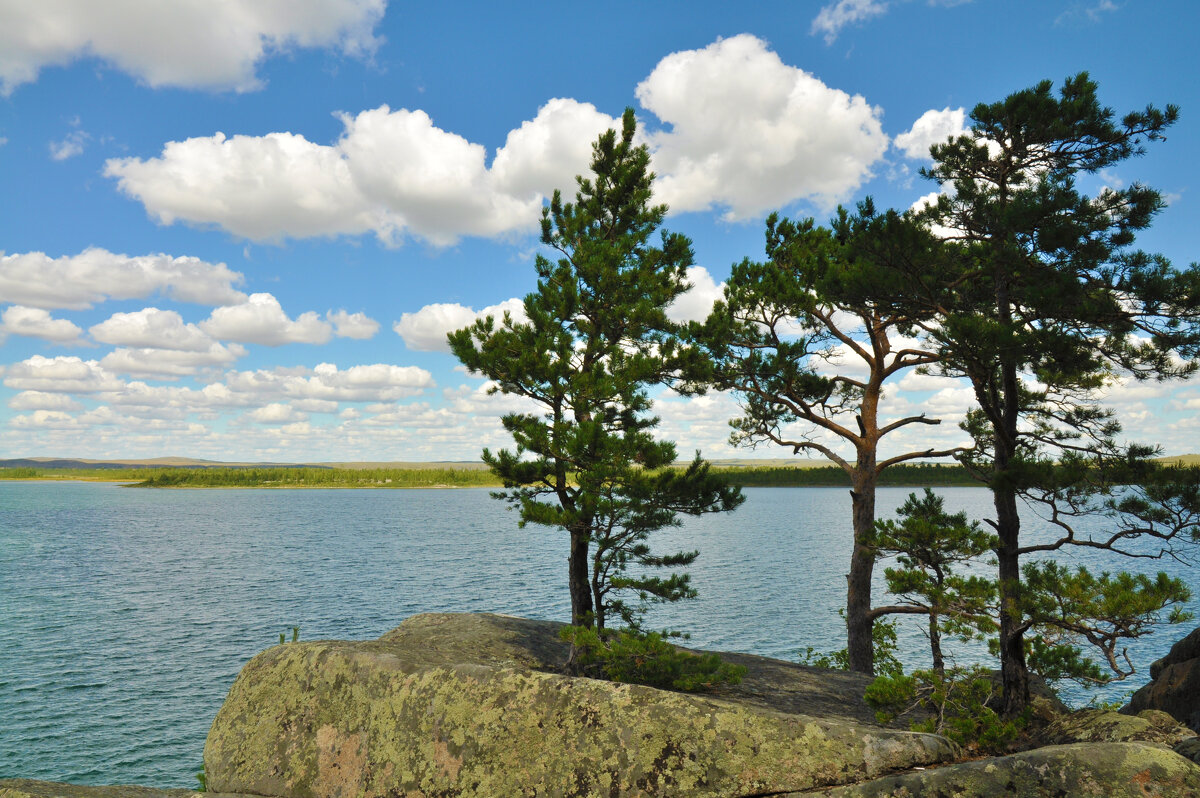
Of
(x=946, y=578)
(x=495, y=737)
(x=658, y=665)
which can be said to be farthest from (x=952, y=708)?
(x=495, y=737)

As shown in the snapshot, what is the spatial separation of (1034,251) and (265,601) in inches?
1433

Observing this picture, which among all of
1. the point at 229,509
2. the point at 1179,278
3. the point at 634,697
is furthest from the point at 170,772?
the point at 229,509

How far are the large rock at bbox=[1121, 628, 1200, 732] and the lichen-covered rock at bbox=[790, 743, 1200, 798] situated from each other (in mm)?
9705

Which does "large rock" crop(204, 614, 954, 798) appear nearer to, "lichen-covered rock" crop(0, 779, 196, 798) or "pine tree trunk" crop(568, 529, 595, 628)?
"lichen-covered rock" crop(0, 779, 196, 798)

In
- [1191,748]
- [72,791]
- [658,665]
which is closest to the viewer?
[72,791]

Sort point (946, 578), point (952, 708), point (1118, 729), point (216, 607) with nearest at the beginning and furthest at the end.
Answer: point (1118, 729) → point (952, 708) → point (946, 578) → point (216, 607)

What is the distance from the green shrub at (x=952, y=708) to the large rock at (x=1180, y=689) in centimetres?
→ 454

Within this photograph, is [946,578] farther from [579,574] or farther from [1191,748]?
[579,574]

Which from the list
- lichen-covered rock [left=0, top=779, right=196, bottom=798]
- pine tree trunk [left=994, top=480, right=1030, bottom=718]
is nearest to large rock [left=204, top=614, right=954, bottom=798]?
lichen-covered rock [left=0, top=779, right=196, bottom=798]

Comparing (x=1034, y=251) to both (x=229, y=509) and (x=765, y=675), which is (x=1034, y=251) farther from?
(x=229, y=509)

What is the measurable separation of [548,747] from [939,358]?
11.5 m

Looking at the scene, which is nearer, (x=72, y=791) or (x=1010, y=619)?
(x=72, y=791)

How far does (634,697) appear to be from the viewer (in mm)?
5473

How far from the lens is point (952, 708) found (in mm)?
9727
